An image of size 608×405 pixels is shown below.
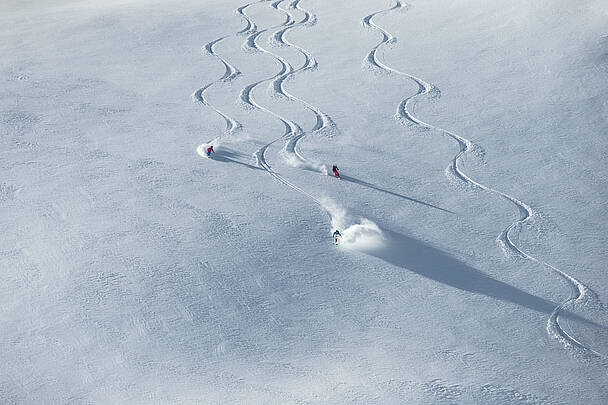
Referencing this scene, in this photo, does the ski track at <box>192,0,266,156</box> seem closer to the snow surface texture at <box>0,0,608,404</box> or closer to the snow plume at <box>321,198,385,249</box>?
the snow surface texture at <box>0,0,608,404</box>

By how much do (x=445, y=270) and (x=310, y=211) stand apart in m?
3.53

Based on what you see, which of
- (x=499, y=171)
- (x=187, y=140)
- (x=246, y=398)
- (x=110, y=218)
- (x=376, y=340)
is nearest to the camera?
(x=246, y=398)

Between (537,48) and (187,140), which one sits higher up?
(537,48)

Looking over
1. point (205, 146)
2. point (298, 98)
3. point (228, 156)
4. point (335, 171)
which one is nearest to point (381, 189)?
point (335, 171)

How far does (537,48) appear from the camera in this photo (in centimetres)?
2425

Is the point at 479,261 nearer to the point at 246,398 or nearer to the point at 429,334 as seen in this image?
the point at 429,334

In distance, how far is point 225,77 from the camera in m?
23.9

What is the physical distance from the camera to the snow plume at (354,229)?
16359 millimetres

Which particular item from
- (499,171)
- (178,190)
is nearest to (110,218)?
(178,190)

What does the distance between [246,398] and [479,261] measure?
20.8 ft

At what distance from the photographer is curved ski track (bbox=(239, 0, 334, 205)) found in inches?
768

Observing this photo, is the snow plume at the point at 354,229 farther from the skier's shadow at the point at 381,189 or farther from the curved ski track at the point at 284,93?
the skier's shadow at the point at 381,189

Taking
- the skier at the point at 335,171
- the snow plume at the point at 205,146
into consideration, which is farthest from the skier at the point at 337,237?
the snow plume at the point at 205,146

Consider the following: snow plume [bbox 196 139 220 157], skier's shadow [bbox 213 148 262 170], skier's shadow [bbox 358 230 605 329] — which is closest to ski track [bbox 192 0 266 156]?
snow plume [bbox 196 139 220 157]
